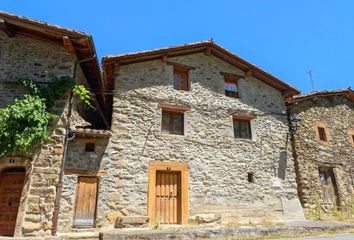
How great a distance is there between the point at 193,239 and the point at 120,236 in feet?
6.26

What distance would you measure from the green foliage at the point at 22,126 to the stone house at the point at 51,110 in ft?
1.06

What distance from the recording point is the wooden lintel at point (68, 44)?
9.27 meters

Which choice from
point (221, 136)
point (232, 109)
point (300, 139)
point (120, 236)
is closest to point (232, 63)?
point (232, 109)

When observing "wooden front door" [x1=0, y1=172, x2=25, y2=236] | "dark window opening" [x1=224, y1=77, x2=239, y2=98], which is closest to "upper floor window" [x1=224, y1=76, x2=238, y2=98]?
"dark window opening" [x1=224, y1=77, x2=239, y2=98]

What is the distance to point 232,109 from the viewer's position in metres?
12.6

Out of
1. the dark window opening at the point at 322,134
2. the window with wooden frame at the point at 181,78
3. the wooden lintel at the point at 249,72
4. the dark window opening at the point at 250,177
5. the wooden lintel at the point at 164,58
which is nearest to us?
the dark window opening at the point at 250,177

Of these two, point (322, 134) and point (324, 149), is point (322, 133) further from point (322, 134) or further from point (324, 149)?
point (324, 149)

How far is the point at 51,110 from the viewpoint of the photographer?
29.7 ft

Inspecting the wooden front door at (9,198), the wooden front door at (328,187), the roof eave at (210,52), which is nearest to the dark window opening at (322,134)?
the wooden front door at (328,187)

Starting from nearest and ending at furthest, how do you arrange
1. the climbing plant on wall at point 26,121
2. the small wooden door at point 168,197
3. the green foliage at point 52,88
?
the climbing plant on wall at point 26,121, the green foliage at point 52,88, the small wooden door at point 168,197

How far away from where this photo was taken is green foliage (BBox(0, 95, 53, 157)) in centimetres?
816

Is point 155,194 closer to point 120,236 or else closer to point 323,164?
point 120,236

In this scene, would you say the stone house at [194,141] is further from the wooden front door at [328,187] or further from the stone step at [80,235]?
the wooden front door at [328,187]

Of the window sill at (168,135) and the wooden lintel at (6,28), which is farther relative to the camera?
the window sill at (168,135)
